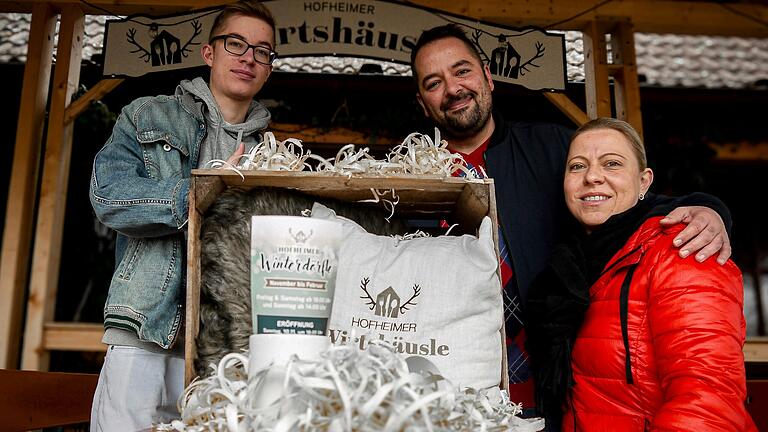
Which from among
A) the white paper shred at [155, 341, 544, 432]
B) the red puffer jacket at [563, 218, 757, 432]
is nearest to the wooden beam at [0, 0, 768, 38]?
the red puffer jacket at [563, 218, 757, 432]

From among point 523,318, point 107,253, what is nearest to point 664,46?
point 523,318

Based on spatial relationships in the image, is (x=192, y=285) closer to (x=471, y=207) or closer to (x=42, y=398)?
(x=471, y=207)

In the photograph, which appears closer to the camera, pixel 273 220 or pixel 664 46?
pixel 273 220

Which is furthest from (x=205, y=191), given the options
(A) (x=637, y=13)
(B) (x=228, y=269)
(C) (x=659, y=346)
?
(A) (x=637, y=13)

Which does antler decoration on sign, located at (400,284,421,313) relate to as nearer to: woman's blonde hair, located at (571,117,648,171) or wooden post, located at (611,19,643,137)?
woman's blonde hair, located at (571,117,648,171)

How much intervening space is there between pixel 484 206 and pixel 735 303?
45 centimetres

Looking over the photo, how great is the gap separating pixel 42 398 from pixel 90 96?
163cm

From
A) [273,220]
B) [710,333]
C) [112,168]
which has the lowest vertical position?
[710,333]

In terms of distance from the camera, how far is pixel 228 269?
103 cm

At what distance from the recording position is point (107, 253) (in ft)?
14.8

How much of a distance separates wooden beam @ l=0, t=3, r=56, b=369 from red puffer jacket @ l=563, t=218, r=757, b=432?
2.52m

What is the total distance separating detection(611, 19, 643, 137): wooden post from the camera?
2.98 m

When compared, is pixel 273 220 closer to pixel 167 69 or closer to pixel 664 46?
pixel 167 69

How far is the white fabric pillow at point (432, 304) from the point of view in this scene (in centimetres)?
95
